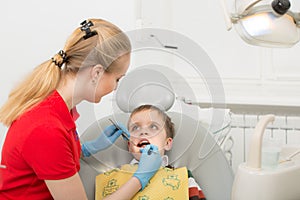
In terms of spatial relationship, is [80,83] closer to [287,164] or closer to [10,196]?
[10,196]

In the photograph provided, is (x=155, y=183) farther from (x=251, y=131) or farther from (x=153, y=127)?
(x=251, y=131)

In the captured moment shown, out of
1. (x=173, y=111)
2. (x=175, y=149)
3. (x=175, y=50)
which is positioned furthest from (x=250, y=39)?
(x=175, y=149)

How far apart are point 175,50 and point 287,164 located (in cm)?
42

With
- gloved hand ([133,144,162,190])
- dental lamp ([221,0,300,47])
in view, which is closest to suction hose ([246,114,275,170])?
dental lamp ([221,0,300,47])

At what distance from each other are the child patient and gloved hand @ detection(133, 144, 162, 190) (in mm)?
11

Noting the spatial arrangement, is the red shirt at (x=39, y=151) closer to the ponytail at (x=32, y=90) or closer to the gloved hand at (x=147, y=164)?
the ponytail at (x=32, y=90)

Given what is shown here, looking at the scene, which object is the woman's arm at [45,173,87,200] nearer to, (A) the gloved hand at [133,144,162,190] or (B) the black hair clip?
(A) the gloved hand at [133,144,162,190]

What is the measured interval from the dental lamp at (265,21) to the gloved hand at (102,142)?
635 mm

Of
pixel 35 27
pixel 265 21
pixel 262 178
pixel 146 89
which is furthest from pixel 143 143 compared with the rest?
pixel 35 27

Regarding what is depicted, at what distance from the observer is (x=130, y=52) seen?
1.21m

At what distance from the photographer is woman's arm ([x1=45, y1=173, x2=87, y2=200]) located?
119 centimetres

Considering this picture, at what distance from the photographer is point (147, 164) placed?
1.32m

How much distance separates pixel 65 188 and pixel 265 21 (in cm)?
68

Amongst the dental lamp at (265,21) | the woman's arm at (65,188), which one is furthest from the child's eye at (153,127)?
the dental lamp at (265,21)
